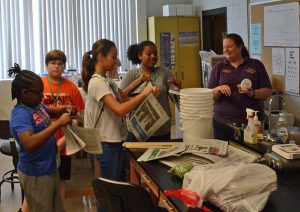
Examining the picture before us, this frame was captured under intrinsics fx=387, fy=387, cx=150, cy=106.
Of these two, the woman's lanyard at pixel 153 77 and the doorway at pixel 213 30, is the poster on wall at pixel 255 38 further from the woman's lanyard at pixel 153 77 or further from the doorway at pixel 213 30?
the woman's lanyard at pixel 153 77

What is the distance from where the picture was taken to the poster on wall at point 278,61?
159 inches

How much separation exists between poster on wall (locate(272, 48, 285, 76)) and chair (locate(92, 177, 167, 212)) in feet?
9.23

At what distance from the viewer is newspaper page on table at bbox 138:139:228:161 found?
2.02 metres

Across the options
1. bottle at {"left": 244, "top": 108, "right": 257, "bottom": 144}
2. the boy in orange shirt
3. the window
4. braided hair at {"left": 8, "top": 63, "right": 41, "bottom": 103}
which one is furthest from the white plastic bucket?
the window

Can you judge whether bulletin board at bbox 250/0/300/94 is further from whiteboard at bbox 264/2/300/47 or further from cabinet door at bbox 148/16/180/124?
cabinet door at bbox 148/16/180/124

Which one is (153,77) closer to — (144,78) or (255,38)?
(144,78)

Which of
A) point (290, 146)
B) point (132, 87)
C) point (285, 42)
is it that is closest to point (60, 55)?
point (132, 87)

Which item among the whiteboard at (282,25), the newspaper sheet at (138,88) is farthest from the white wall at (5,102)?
the whiteboard at (282,25)

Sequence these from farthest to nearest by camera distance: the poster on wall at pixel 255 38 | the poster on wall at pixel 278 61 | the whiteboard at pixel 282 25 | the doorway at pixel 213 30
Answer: the doorway at pixel 213 30 < the poster on wall at pixel 255 38 < the poster on wall at pixel 278 61 < the whiteboard at pixel 282 25

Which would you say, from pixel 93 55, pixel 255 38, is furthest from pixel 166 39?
pixel 93 55

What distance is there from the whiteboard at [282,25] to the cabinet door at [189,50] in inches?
88.1

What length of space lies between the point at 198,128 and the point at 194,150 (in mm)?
273

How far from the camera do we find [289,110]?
13.1 feet

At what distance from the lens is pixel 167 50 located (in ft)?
20.9
